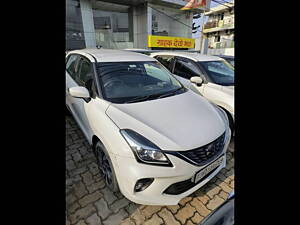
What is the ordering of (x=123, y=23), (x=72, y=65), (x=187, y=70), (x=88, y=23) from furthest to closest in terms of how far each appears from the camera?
1. (x=123, y=23)
2. (x=88, y=23)
3. (x=187, y=70)
4. (x=72, y=65)

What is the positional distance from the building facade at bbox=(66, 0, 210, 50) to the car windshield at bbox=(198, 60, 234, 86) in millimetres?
9003

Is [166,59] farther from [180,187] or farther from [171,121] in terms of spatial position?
[180,187]

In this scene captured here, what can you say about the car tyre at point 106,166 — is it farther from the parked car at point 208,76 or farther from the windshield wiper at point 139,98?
the parked car at point 208,76

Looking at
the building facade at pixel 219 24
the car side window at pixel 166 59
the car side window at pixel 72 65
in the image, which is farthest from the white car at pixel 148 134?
the building facade at pixel 219 24

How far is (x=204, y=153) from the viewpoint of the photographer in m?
1.52

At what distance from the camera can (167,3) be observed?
12039mm

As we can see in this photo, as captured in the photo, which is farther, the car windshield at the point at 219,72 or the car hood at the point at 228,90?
the car windshield at the point at 219,72

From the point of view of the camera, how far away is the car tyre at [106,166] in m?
1.66

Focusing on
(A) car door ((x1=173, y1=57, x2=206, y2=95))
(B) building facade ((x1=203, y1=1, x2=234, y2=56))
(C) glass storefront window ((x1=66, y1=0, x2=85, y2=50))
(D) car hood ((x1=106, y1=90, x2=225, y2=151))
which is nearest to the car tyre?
(D) car hood ((x1=106, y1=90, x2=225, y2=151))

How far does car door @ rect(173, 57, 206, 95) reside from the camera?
11.2ft

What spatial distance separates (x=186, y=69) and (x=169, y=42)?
1050 cm

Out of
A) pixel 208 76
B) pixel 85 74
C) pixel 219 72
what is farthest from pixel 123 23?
pixel 85 74
